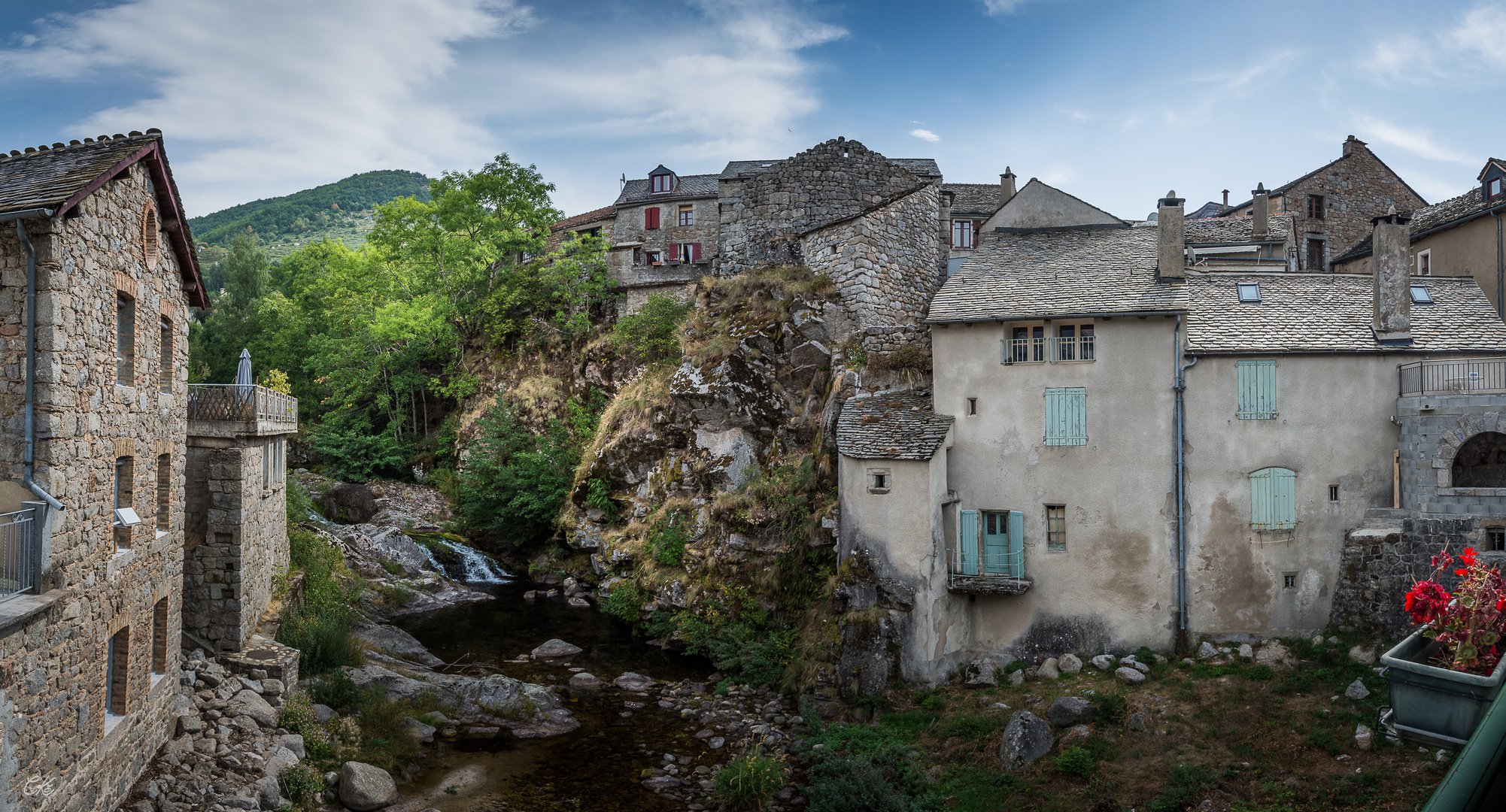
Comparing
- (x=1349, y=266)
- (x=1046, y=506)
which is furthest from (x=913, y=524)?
(x=1349, y=266)

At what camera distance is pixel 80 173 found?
1053 centimetres

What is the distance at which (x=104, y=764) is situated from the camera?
437 inches

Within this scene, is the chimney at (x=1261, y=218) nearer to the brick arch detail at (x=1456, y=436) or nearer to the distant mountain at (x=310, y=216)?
the brick arch detail at (x=1456, y=436)

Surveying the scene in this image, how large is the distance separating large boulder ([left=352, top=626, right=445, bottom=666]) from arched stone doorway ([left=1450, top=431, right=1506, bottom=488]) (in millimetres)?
23893

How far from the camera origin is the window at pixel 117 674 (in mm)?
11750

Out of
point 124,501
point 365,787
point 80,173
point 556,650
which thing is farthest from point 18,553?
point 556,650

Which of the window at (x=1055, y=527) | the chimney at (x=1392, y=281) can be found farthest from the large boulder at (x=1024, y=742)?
the chimney at (x=1392, y=281)

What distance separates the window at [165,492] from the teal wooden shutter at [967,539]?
605 inches

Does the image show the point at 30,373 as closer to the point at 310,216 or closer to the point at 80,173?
the point at 80,173

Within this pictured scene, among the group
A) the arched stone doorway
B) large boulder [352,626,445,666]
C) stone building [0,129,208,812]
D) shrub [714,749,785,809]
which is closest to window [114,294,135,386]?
stone building [0,129,208,812]

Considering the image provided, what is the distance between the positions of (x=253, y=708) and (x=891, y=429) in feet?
44.6

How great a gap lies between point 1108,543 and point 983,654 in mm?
3738

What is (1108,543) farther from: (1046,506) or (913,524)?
(913,524)

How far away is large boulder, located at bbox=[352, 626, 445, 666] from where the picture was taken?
21172 mm
